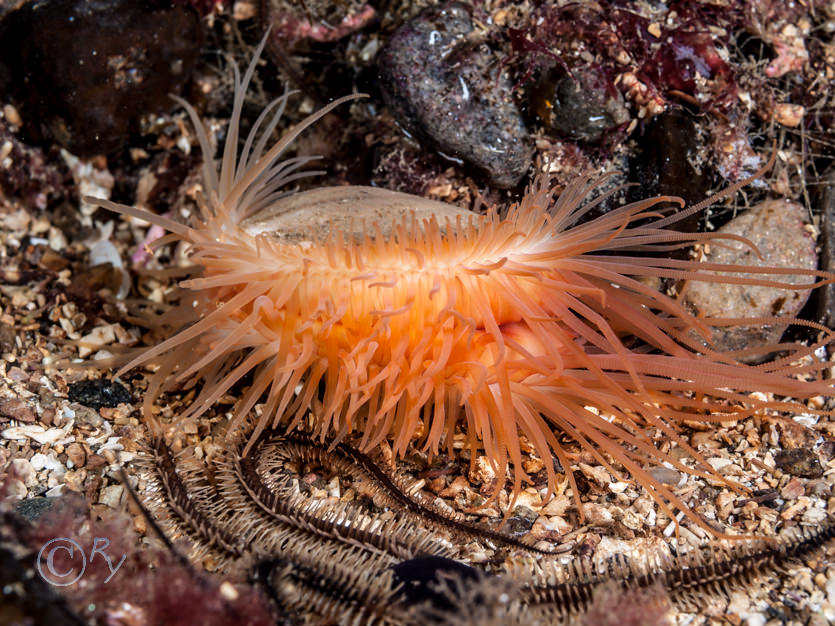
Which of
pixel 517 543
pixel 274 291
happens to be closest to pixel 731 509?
pixel 517 543

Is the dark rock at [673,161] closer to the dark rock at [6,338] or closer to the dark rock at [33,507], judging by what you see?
the dark rock at [33,507]

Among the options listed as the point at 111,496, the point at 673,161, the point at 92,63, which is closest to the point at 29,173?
the point at 92,63

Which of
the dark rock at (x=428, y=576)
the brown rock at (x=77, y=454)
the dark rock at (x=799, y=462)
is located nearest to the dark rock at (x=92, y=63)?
the brown rock at (x=77, y=454)

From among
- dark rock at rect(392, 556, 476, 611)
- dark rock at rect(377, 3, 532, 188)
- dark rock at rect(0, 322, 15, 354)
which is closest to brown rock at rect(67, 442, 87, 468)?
dark rock at rect(0, 322, 15, 354)

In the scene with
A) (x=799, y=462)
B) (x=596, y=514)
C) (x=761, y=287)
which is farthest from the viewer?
(x=761, y=287)

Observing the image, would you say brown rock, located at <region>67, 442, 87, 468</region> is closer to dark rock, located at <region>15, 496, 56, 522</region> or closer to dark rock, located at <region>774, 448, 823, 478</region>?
dark rock, located at <region>15, 496, 56, 522</region>

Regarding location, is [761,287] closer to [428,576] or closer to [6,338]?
[428,576]

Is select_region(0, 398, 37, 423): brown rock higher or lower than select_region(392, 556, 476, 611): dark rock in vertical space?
lower
